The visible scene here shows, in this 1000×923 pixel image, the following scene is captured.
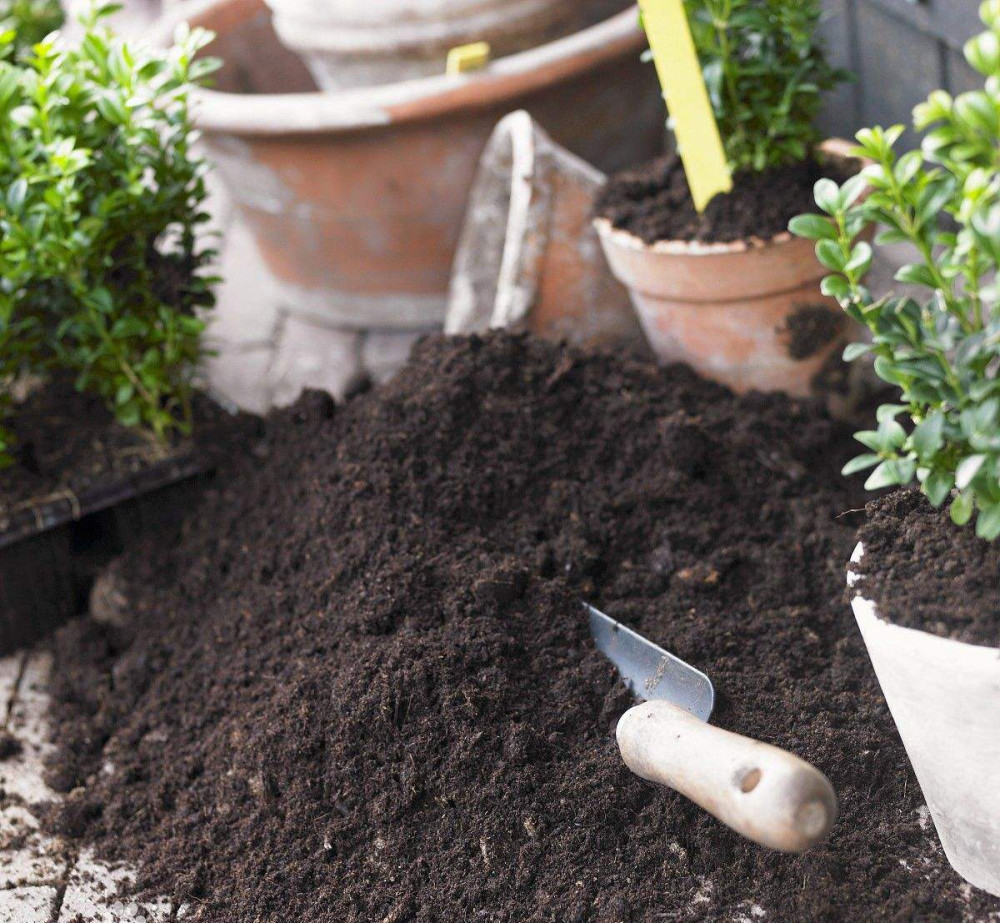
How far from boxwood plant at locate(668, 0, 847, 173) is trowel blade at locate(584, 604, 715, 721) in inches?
37.3

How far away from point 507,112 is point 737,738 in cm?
181

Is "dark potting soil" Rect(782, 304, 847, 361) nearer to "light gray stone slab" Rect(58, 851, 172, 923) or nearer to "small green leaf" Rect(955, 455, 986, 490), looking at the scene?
"small green leaf" Rect(955, 455, 986, 490)

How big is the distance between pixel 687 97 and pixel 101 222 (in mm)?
1060

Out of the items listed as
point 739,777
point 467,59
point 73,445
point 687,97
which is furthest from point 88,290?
point 739,777

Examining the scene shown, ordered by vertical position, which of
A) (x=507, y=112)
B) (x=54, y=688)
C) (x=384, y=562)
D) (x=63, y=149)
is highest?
(x=63, y=149)

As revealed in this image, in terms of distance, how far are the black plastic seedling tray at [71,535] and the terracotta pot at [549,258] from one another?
707mm

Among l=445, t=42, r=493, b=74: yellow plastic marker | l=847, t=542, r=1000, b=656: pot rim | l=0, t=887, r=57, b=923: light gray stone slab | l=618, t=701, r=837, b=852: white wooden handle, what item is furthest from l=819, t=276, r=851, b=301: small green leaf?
l=445, t=42, r=493, b=74: yellow plastic marker

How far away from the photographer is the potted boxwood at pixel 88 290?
1.94 m

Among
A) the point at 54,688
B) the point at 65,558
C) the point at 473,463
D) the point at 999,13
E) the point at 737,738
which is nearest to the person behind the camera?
the point at 999,13

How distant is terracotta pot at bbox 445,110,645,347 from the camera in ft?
7.68

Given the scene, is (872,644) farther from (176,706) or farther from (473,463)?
(176,706)

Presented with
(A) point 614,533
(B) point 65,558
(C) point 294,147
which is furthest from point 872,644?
(C) point 294,147

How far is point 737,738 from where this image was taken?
1.26 meters

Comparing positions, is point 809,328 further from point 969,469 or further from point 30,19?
point 30,19
